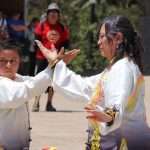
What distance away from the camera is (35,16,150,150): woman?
4457 mm

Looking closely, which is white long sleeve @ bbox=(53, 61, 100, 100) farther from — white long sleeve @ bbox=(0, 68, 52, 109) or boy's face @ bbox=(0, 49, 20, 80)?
boy's face @ bbox=(0, 49, 20, 80)

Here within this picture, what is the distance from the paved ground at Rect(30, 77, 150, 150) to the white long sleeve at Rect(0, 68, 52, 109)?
3.50m

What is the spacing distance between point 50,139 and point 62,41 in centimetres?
270

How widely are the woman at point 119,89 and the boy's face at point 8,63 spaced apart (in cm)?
23

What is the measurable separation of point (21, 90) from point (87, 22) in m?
18.5

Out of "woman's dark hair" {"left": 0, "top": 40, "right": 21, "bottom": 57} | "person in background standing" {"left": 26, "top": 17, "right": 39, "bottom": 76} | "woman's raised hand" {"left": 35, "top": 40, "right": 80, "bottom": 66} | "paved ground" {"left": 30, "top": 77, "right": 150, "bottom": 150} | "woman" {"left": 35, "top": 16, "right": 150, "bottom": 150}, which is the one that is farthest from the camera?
"person in background standing" {"left": 26, "top": 17, "right": 39, "bottom": 76}

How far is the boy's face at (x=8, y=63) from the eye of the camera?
489 centimetres

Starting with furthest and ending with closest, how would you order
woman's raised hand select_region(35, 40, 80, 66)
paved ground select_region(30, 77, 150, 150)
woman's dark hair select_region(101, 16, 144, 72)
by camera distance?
paved ground select_region(30, 77, 150, 150), woman's raised hand select_region(35, 40, 80, 66), woman's dark hair select_region(101, 16, 144, 72)

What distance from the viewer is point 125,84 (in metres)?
4.44

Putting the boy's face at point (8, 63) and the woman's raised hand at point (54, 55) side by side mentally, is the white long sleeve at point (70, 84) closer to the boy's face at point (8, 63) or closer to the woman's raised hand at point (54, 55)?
the woman's raised hand at point (54, 55)

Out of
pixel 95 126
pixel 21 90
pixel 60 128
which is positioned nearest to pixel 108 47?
pixel 95 126

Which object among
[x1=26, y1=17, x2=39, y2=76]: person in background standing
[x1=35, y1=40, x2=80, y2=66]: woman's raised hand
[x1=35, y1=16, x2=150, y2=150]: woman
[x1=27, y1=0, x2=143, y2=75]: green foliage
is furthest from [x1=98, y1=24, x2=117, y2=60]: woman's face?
[x1=27, y1=0, x2=143, y2=75]: green foliage

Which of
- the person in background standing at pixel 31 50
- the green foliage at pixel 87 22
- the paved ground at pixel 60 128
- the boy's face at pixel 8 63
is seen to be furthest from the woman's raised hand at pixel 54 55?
the green foliage at pixel 87 22

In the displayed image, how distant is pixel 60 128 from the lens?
995cm
